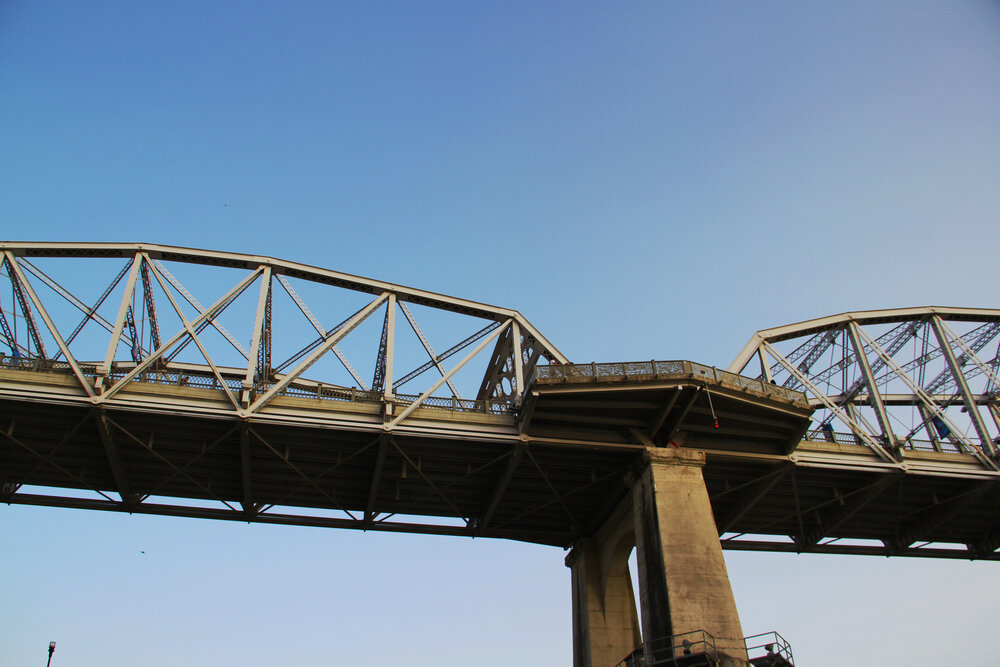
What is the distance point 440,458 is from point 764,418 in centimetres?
1509

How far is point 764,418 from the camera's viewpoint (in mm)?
35344

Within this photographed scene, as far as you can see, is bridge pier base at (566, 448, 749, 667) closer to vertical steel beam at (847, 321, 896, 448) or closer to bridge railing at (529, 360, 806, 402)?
bridge railing at (529, 360, 806, 402)

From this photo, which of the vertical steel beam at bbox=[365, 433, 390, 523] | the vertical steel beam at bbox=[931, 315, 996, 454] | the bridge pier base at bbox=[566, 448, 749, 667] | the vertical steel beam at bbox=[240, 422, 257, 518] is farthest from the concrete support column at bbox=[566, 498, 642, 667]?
the vertical steel beam at bbox=[931, 315, 996, 454]

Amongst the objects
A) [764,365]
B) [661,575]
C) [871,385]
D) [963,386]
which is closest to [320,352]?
[661,575]

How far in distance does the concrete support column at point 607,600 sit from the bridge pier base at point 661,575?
1.9 inches

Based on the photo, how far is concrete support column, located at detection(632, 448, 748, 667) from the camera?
1141 inches

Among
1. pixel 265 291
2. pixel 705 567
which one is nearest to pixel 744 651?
pixel 705 567

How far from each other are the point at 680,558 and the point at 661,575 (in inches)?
41.6

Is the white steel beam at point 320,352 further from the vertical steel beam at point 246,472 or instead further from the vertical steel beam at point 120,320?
the vertical steel beam at point 120,320

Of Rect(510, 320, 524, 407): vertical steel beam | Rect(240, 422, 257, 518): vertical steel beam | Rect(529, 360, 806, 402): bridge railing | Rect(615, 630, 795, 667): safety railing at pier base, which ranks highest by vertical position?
Rect(510, 320, 524, 407): vertical steel beam

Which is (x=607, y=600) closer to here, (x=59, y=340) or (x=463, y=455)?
(x=463, y=455)

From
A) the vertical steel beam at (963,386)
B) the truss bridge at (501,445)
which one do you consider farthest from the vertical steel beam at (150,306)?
the vertical steel beam at (963,386)

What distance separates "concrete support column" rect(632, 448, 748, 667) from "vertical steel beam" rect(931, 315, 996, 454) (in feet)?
61.9

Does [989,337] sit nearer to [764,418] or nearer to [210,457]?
[764,418]
